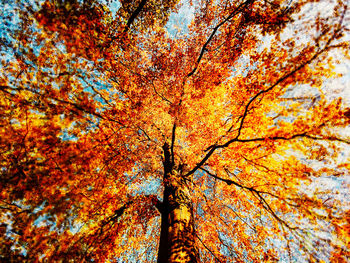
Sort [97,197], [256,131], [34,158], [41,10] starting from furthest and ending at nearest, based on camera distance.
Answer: [256,131] < [97,197] < [34,158] < [41,10]

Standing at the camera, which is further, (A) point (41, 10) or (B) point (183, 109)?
(B) point (183, 109)

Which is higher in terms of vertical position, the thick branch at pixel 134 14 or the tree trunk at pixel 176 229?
the thick branch at pixel 134 14

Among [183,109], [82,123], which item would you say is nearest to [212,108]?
[183,109]

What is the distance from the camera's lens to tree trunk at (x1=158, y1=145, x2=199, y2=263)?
8.24ft

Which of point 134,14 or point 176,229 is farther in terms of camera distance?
point 134,14

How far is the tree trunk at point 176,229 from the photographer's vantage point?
8.24 ft

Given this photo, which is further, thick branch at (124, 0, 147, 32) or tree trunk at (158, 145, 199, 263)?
thick branch at (124, 0, 147, 32)

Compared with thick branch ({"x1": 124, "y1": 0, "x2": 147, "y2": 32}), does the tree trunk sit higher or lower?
lower

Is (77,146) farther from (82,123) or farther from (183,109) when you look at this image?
(183,109)

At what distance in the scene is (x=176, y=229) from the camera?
2908 mm

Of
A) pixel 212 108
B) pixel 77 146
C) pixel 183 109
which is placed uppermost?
pixel 212 108

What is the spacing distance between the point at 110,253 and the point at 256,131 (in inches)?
353

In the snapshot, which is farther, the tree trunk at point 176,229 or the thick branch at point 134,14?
the thick branch at point 134,14

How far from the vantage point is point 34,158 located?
4562 mm
